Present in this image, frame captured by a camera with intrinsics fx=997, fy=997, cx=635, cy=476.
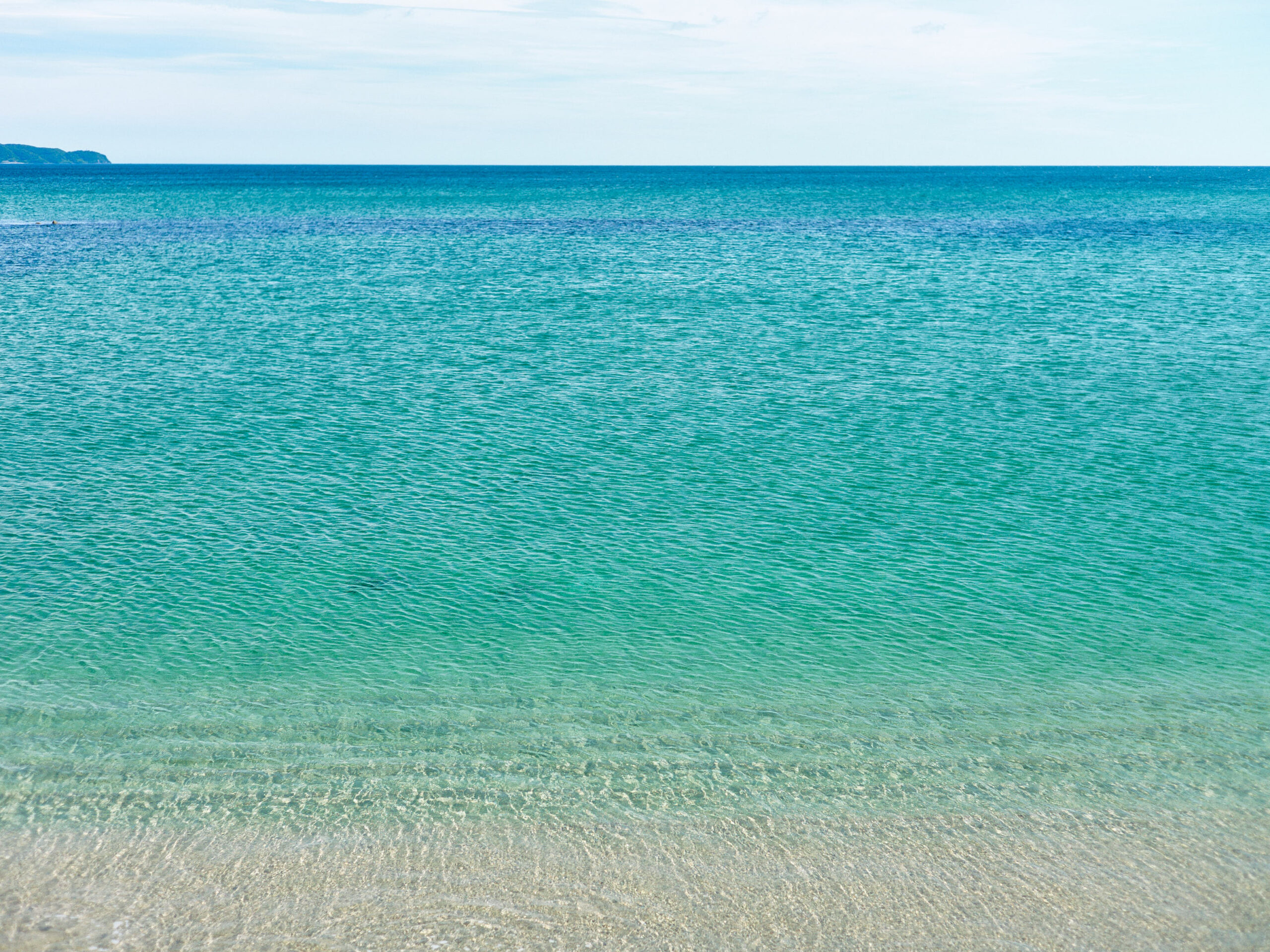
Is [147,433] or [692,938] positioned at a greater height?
[147,433]

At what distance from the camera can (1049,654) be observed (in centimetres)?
2019

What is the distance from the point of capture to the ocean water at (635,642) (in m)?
13.5

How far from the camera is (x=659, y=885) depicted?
1359cm

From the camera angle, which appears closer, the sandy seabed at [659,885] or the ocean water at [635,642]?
the sandy seabed at [659,885]

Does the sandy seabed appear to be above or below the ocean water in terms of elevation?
below

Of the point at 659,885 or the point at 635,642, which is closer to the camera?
the point at 659,885

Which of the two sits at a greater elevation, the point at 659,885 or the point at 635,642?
the point at 635,642

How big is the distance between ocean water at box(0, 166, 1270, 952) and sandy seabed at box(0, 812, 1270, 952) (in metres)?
0.06

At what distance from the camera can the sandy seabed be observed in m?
12.6

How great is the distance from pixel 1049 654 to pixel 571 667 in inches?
380

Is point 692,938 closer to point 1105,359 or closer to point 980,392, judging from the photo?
point 980,392

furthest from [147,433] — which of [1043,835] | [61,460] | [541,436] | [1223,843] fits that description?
[1223,843]

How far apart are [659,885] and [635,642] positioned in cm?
745

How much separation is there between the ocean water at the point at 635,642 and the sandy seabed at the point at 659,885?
6cm
